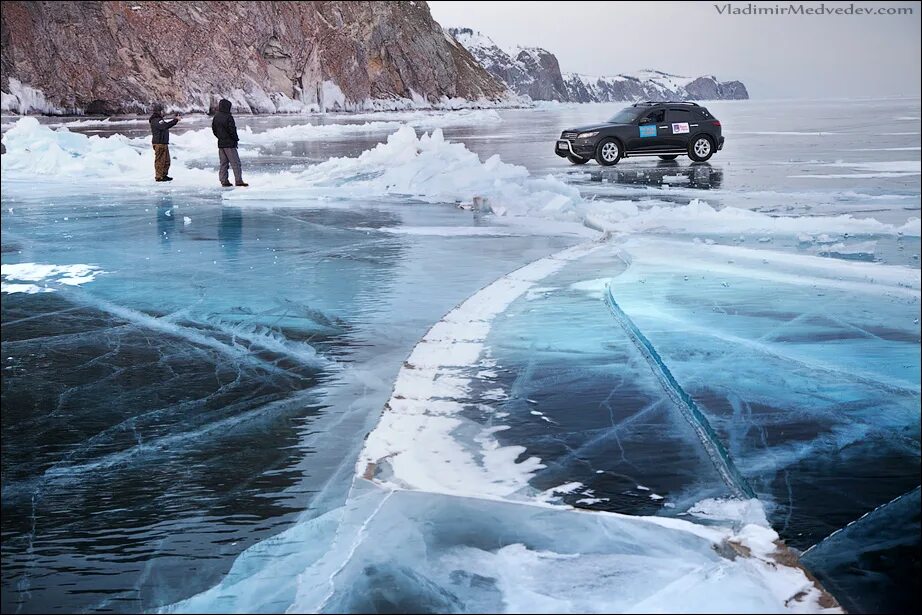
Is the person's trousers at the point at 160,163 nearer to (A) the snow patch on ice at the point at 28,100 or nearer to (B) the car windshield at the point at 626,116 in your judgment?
(B) the car windshield at the point at 626,116

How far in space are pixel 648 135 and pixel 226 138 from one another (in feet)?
36.4

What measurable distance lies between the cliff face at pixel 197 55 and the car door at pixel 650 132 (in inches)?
3288

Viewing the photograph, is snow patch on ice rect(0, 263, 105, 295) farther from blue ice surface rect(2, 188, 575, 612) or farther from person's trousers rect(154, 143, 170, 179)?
person's trousers rect(154, 143, 170, 179)

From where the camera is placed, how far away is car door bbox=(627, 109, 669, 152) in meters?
24.9

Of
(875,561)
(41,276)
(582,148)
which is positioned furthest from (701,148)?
(875,561)

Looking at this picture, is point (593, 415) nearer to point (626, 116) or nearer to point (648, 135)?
point (648, 135)

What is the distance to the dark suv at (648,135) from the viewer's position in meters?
24.8

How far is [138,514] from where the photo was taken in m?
4.07

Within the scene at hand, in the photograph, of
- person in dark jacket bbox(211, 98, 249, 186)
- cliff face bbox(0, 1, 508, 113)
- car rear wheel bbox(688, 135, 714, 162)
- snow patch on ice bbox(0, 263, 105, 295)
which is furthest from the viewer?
cliff face bbox(0, 1, 508, 113)

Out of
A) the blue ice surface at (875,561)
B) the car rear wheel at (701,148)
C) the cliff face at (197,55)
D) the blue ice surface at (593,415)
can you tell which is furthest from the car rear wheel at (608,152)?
the cliff face at (197,55)

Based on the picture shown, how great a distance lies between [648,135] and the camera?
2489 centimetres

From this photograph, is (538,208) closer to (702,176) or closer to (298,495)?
(702,176)

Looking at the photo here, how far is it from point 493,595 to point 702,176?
18820 mm

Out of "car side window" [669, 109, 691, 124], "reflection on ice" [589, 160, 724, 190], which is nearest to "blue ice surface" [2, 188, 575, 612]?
"reflection on ice" [589, 160, 724, 190]
